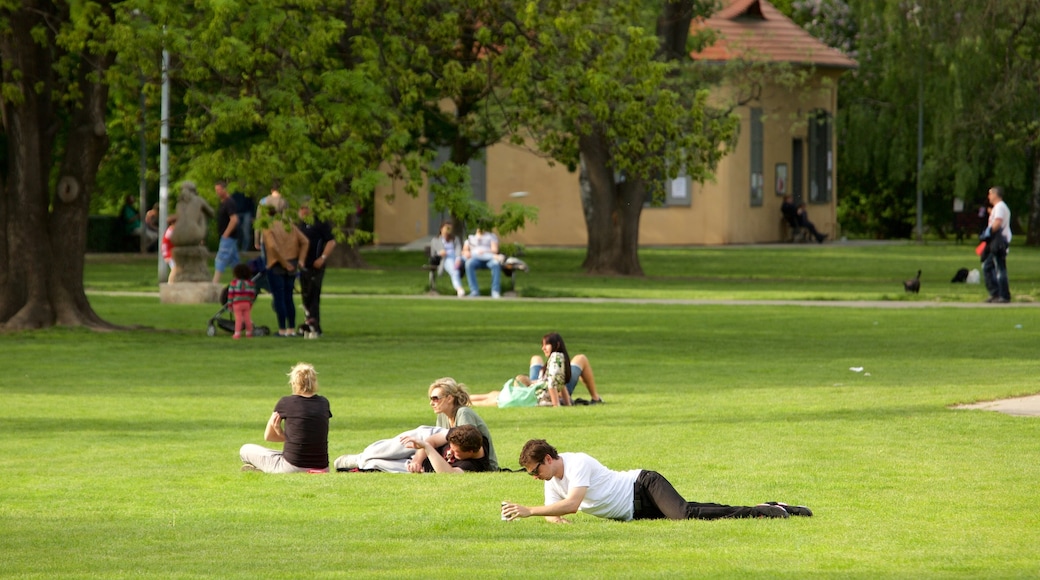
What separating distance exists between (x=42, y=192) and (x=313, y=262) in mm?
4125

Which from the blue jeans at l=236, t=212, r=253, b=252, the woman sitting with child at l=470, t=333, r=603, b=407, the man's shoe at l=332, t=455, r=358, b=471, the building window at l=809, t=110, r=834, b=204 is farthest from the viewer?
the building window at l=809, t=110, r=834, b=204

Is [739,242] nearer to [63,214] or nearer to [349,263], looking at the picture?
[349,263]

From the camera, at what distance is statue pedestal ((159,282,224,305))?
32.0 metres

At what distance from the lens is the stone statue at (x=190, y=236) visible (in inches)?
1238

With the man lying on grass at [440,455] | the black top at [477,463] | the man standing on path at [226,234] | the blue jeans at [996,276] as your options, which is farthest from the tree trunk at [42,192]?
the blue jeans at [996,276]

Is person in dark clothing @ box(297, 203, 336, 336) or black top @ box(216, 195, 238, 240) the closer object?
person in dark clothing @ box(297, 203, 336, 336)

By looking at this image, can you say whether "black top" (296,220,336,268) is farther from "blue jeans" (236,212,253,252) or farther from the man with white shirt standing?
"blue jeans" (236,212,253,252)

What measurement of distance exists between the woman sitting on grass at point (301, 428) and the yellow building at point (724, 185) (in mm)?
45147

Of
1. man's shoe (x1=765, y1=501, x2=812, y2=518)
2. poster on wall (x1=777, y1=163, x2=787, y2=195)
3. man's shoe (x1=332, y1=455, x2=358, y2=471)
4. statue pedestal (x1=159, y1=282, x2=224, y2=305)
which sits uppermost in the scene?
poster on wall (x1=777, y1=163, x2=787, y2=195)

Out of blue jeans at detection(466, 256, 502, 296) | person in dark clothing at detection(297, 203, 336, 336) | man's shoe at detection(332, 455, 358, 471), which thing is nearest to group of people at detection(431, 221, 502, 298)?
blue jeans at detection(466, 256, 502, 296)

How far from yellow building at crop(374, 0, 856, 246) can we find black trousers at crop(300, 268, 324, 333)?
32.9 meters

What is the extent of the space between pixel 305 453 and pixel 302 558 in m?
3.83

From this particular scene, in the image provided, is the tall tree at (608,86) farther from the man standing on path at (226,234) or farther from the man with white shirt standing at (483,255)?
the man standing on path at (226,234)

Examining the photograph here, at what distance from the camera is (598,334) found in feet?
85.0
